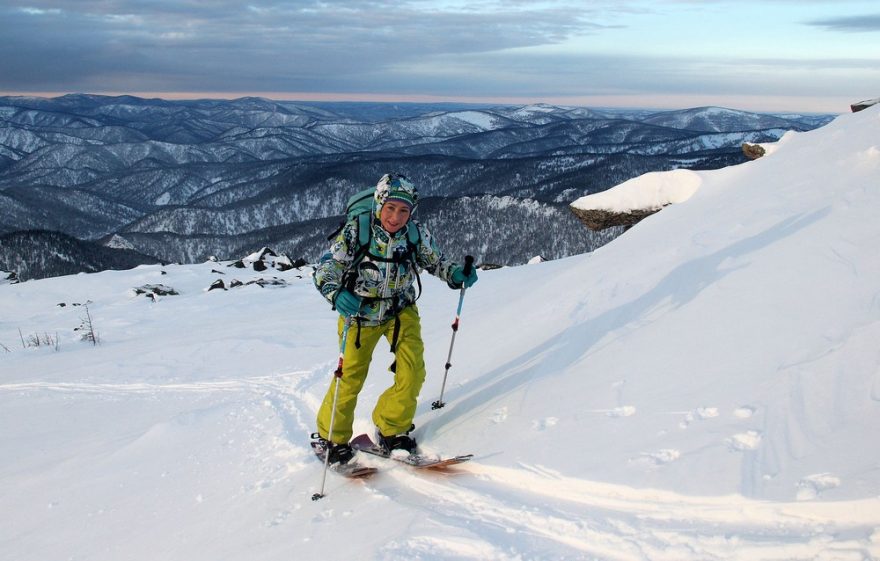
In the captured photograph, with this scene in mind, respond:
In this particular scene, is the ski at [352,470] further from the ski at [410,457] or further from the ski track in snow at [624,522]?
the ski track in snow at [624,522]

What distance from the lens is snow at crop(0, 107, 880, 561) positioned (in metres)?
3.71

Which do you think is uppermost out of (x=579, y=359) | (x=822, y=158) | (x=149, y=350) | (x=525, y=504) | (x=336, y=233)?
(x=822, y=158)

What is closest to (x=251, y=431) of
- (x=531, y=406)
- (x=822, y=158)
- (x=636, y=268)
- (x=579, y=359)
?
(x=531, y=406)

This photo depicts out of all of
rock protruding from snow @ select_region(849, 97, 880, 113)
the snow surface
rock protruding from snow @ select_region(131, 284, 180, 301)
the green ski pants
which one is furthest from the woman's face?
rock protruding from snow @ select_region(131, 284, 180, 301)

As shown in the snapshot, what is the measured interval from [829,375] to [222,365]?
8.68m

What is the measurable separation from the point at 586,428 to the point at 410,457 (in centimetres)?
149

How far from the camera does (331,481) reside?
5.18 meters

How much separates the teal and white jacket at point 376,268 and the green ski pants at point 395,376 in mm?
137

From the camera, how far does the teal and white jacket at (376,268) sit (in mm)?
4996

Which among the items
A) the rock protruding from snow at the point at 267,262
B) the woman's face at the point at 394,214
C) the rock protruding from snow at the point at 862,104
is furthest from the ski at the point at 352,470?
the rock protruding from snow at the point at 267,262

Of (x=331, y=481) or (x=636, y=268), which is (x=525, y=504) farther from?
(x=636, y=268)

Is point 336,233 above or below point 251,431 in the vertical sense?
above

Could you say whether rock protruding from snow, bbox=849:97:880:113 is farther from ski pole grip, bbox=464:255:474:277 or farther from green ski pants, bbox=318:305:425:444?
green ski pants, bbox=318:305:425:444

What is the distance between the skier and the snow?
404mm
